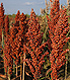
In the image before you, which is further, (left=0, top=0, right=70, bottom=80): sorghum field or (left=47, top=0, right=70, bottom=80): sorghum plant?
(left=47, top=0, right=70, bottom=80): sorghum plant

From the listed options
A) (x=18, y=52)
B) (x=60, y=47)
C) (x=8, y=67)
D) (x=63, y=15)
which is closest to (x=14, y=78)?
(x=8, y=67)

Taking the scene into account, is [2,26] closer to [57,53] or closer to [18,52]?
[18,52]

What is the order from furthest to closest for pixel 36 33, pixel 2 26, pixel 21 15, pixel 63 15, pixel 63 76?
pixel 2 26 < pixel 63 76 < pixel 21 15 < pixel 63 15 < pixel 36 33

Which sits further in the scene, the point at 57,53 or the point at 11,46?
the point at 11,46

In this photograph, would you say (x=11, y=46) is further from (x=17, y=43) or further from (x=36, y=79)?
(x=36, y=79)

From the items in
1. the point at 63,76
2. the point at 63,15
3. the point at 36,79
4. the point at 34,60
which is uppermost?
the point at 63,15

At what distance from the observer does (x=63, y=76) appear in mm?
4434

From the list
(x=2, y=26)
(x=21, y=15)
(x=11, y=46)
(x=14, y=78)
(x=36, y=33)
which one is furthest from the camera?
(x=2, y=26)

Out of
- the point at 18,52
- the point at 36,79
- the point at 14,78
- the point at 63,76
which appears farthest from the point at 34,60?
the point at 63,76

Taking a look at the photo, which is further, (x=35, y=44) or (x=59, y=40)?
(x=59, y=40)

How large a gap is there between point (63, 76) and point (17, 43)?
6.43ft

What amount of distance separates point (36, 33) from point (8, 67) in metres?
1.45

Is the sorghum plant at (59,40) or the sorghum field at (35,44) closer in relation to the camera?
the sorghum field at (35,44)

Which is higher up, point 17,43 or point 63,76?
point 17,43
